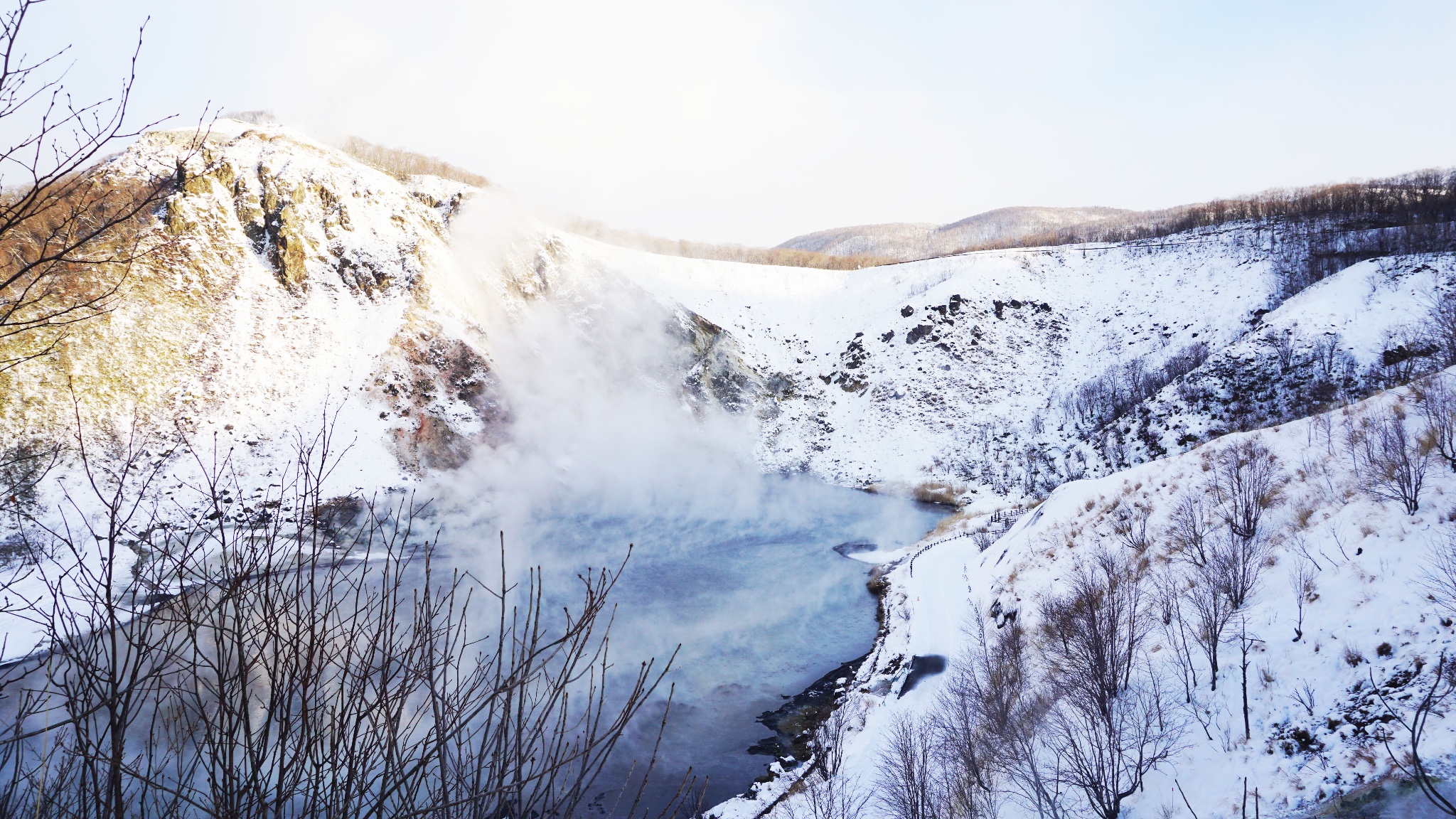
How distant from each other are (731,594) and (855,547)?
25.2ft

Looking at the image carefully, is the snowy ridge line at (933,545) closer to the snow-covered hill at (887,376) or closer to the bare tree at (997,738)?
the snow-covered hill at (887,376)

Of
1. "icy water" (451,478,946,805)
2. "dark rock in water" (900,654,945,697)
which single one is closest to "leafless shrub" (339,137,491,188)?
"icy water" (451,478,946,805)

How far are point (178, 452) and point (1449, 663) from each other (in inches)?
1321

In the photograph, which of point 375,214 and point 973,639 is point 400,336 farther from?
point 973,639

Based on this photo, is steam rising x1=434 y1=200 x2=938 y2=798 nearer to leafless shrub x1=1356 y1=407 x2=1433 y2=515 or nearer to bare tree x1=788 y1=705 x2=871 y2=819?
bare tree x1=788 y1=705 x2=871 y2=819


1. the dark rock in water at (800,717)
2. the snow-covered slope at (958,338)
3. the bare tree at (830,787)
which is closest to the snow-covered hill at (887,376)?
the snow-covered slope at (958,338)

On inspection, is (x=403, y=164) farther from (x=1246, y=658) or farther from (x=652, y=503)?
(x=1246, y=658)

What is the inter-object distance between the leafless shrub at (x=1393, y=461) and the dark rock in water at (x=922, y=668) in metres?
8.72

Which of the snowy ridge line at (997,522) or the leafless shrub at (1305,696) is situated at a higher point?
the leafless shrub at (1305,696)

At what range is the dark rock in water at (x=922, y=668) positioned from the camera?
14266 millimetres

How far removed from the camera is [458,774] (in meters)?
2.79

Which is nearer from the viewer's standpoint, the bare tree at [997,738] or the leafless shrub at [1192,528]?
the bare tree at [997,738]

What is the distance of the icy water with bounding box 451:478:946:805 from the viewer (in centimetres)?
1473

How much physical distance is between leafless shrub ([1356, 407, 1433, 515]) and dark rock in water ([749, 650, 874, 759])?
11.5m
